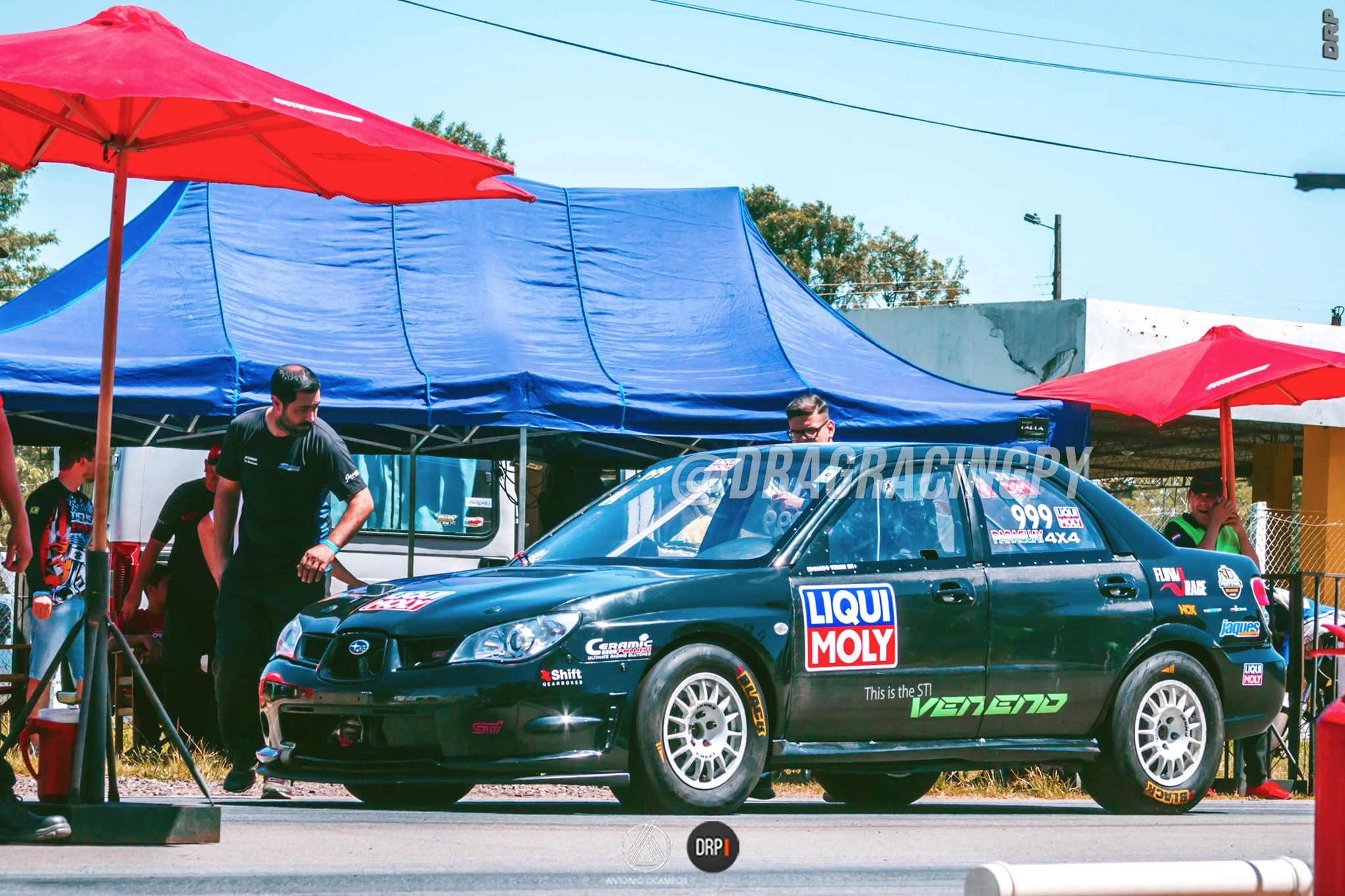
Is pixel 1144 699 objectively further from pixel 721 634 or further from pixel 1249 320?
pixel 1249 320

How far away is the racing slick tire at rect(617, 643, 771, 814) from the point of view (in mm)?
6121

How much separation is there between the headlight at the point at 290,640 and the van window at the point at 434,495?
6.25 meters

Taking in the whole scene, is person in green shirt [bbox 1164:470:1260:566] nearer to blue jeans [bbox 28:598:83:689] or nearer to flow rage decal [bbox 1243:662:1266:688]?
flow rage decal [bbox 1243:662:1266:688]

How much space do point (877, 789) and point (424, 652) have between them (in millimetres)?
2732

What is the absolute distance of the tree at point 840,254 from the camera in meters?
52.1

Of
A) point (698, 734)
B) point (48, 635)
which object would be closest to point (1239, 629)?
point (698, 734)

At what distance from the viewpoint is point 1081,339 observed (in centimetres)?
2027

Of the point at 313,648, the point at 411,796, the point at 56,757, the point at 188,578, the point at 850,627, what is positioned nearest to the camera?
the point at 56,757

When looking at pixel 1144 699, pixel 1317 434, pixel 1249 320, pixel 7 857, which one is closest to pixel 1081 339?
pixel 1249 320

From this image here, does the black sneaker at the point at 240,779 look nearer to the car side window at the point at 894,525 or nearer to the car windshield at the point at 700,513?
the car windshield at the point at 700,513

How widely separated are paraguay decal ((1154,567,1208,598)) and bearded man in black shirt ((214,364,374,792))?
11.7 ft

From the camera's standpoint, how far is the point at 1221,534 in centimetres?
1004

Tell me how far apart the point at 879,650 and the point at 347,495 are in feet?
8.03

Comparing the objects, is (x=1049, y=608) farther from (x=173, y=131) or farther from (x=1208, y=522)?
(x=173, y=131)
